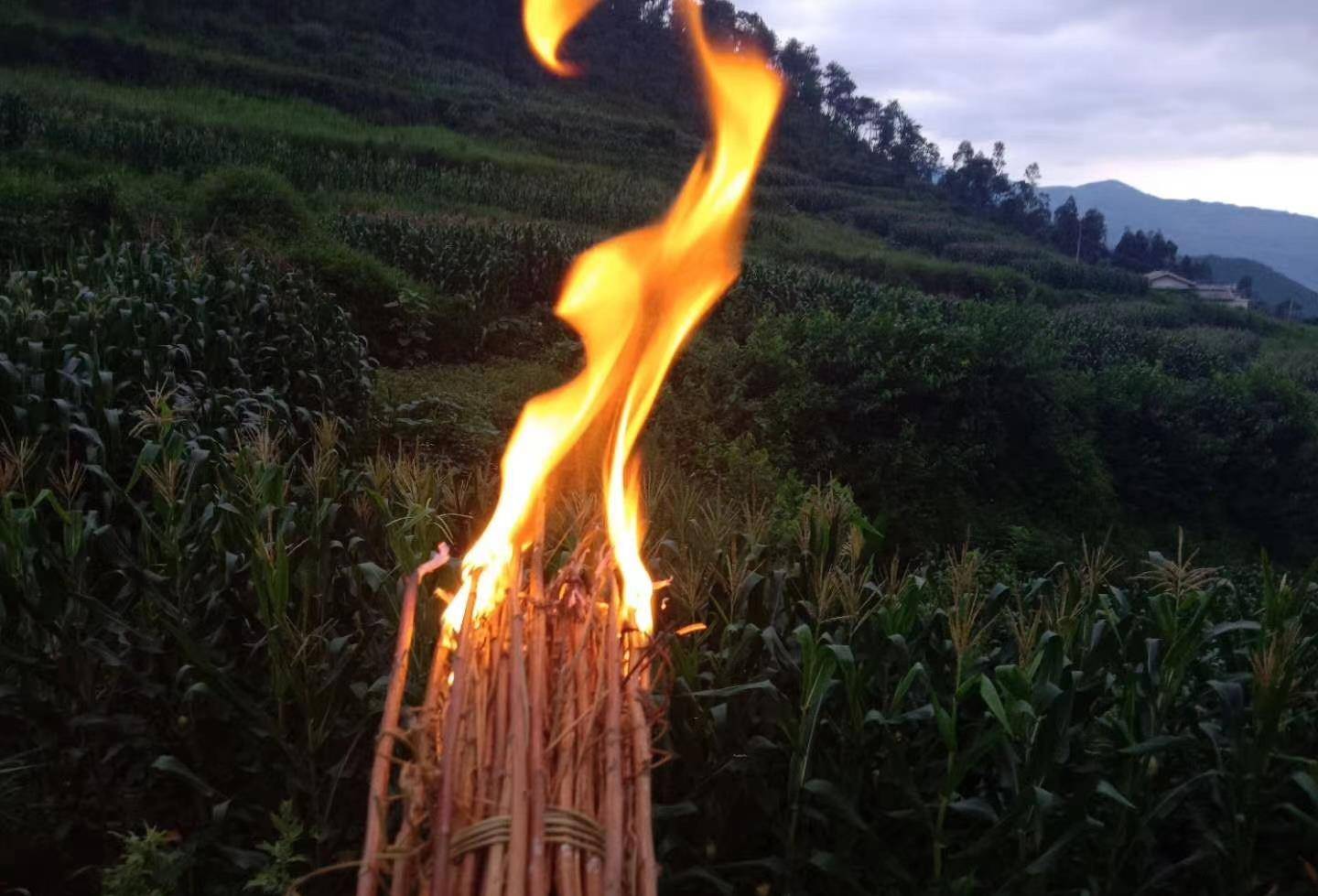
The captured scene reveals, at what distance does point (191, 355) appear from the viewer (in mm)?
7340

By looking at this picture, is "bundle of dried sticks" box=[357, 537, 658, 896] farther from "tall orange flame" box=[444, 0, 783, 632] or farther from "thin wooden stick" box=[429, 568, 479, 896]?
"tall orange flame" box=[444, 0, 783, 632]

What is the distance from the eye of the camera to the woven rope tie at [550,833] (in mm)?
1588

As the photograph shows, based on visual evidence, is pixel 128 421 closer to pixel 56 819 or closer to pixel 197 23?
pixel 56 819

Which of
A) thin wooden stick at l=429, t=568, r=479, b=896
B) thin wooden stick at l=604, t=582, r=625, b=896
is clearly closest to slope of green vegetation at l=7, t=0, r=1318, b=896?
thin wooden stick at l=604, t=582, r=625, b=896

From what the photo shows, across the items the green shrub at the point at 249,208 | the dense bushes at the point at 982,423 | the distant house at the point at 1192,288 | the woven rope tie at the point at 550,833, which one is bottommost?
the dense bushes at the point at 982,423

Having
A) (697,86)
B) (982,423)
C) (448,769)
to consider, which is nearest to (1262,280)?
(697,86)

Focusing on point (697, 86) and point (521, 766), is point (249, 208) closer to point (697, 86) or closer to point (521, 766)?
point (521, 766)

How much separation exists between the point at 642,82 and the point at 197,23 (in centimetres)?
2543

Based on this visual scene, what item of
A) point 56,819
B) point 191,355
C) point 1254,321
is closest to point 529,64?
point 1254,321

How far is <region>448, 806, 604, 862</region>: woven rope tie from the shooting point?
159 cm

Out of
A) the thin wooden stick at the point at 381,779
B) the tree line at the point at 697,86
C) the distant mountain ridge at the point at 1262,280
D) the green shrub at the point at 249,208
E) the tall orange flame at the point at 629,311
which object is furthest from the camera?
the distant mountain ridge at the point at 1262,280

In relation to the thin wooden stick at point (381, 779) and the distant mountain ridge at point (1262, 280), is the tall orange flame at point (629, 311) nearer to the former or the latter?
the thin wooden stick at point (381, 779)

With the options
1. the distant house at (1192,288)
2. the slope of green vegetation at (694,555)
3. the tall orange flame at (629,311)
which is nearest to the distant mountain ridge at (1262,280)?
the distant house at (1192,288)

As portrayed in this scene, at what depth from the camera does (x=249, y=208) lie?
14.5 metres
